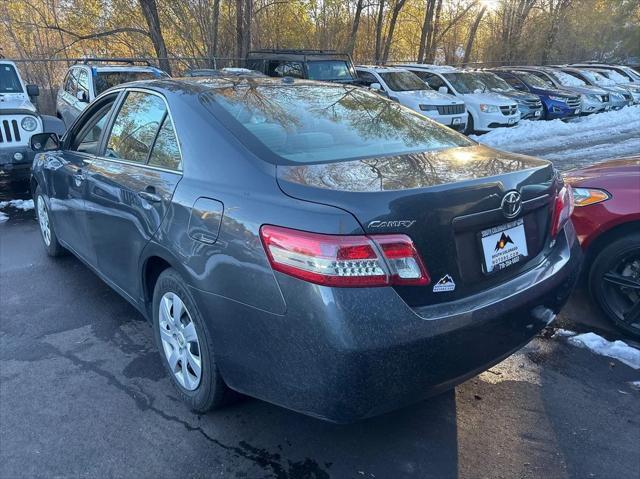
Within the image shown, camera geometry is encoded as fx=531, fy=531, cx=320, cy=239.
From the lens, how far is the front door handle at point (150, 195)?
285cm

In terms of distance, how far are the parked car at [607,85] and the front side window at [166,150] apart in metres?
19.1

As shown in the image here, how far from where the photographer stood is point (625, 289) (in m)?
3.63

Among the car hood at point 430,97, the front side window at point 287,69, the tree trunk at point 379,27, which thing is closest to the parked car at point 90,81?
the front side window at point 287,69

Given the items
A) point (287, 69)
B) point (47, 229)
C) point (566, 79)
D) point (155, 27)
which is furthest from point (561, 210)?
point (566, 79)

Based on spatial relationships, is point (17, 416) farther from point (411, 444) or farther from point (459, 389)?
point (459, 389)

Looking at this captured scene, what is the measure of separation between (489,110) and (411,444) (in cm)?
1252

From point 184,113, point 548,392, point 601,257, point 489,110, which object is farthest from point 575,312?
point 489,110

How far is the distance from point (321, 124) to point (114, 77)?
906 centimetres

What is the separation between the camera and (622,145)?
41.1 ft

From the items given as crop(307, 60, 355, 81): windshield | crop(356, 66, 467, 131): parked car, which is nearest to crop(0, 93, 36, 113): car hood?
crop(307, 60, 355, 81): windshield

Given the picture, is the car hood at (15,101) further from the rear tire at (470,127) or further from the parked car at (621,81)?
the parked car at (621,81)

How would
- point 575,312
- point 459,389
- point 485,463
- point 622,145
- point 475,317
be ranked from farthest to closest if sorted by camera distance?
1. point 622,145
2. point 575,312
3. point 459,389
4. point 485,463
5. point 475,317

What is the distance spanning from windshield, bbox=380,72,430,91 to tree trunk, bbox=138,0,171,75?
6.45 m

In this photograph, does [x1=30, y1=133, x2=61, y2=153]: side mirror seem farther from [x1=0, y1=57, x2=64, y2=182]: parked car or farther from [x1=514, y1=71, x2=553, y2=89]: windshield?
[x1=514, y1=71, x2=553, y2=89]: windshield
